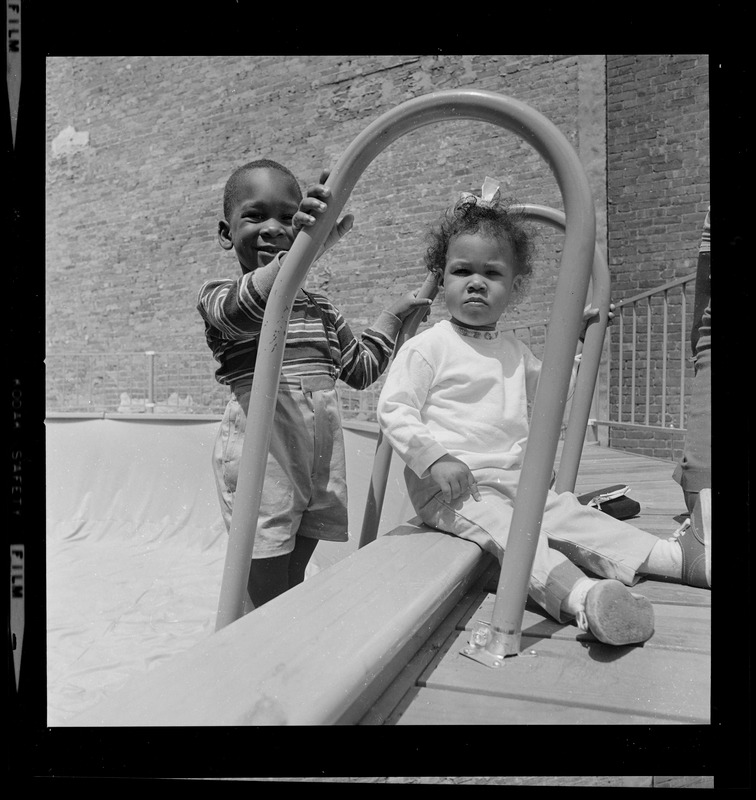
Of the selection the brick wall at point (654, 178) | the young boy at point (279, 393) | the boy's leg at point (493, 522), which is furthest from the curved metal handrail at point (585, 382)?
the brick wall at point (654, 178)

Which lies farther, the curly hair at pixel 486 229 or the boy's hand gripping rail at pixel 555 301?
the curly hair at pixel 486 229

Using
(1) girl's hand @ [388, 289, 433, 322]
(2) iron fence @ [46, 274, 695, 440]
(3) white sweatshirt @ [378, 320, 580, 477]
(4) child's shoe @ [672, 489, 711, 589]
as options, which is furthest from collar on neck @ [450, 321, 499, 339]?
(2) iron fence @ [46, 274, 695, 440]

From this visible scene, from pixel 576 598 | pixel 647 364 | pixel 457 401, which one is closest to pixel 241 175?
pixel 457 401

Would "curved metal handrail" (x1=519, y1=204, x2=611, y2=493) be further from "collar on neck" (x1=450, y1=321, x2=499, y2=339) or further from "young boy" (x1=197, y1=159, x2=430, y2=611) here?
"young boy" (x1=197, y1=159, x2=430, y2=611)

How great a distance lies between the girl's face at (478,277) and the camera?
1324mm

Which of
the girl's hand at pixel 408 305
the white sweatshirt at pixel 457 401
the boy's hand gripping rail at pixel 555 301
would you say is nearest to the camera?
the boy's hand gripping rail at pixel 555 301

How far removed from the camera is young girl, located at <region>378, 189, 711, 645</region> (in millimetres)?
1133

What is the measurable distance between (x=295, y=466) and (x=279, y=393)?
17 cm

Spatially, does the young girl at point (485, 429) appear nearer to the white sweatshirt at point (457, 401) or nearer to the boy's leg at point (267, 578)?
the white sweatshirt at point (457, 401)

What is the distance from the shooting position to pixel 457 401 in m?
1.32

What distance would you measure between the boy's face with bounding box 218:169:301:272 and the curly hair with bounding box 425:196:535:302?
343 millimetres
